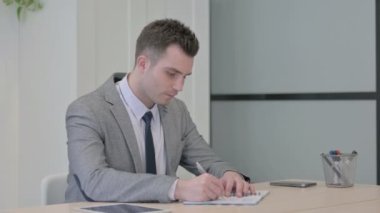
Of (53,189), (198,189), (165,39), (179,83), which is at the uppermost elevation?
(165,39)

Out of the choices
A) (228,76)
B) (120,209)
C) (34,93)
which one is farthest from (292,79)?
(120,209)

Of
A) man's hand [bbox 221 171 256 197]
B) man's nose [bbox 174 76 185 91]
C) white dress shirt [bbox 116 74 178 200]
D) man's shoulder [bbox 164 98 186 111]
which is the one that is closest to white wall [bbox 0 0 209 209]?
man's shoulder [bbox 164 98 186 111]

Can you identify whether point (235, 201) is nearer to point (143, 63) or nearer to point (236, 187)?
point (236, 187)

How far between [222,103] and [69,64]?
1.05 metres

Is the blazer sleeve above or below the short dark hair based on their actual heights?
below

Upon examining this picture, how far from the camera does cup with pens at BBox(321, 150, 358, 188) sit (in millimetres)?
2283

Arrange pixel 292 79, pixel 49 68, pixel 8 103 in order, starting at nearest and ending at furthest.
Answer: pixel 49 68 → pixel 8 103 → pixel 292 79

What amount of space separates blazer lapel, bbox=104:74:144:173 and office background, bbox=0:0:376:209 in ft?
2.70

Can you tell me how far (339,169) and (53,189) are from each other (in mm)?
1037

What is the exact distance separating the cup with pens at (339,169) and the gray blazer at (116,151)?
39cm

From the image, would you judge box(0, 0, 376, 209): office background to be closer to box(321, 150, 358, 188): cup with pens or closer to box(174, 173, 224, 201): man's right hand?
box(321, 150, 358, 188): cup with pens

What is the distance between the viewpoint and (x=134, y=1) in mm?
3189

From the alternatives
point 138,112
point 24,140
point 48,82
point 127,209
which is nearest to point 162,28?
point 138,112

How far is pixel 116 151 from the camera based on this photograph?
206cm
